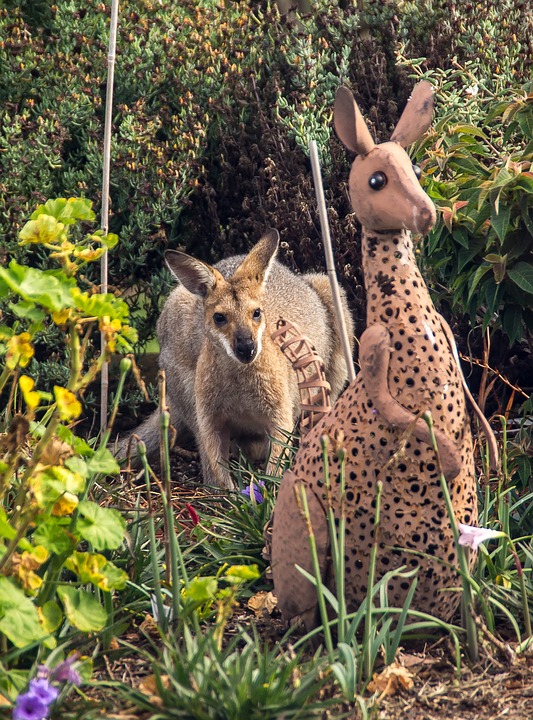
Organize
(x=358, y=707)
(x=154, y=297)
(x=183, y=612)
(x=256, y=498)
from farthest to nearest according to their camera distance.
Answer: (x=154, y=297)
(x=256, y=498)
(x=183, y=612)
(x=358, y=707)

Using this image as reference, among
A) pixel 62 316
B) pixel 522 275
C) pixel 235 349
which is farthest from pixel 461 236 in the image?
pixel 62 316

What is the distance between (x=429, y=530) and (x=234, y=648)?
0.70 metres

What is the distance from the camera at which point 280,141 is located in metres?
6.04

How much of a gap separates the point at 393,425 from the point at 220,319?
2.44 metres

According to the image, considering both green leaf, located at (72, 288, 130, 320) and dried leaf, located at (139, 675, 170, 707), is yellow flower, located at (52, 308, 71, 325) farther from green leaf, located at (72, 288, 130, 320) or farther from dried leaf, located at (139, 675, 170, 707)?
dried leaf, located at (139, 675, 170, 707)

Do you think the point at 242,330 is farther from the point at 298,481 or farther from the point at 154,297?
the point at 298,481

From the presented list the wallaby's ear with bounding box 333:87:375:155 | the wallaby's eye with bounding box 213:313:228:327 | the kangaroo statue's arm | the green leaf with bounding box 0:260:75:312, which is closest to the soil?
the kangaroo statue's arm

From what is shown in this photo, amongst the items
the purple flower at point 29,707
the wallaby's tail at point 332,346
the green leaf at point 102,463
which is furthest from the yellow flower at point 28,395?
the wallaby's tail at point 332,346

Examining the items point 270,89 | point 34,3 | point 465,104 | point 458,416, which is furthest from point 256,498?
point 34,3

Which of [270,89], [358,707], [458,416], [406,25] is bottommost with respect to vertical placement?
[358,707]

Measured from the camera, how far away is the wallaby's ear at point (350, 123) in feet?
9.37

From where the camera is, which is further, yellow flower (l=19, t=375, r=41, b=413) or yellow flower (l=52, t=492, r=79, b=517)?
yellow flower (l=52, t=492, r=79, b=517)

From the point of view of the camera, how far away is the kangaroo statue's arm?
2.84 metres

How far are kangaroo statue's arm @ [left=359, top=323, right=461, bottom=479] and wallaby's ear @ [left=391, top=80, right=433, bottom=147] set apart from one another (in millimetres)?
624
